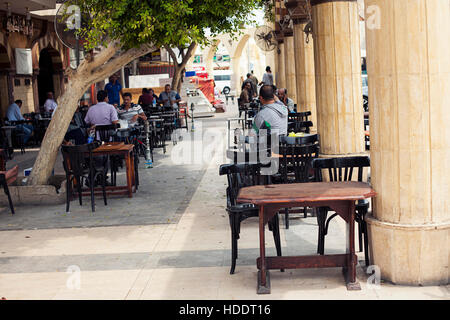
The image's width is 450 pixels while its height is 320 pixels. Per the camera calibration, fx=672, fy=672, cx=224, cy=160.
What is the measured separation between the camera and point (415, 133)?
555cm

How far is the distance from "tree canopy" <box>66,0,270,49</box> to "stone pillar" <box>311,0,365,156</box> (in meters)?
1.46

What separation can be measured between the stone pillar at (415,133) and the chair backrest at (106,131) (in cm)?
774

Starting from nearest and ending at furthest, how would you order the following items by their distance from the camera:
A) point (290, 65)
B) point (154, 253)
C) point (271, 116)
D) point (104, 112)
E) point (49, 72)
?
point (154, 253), point (271, 116), point (104, 112), point (290, 65), point (49, 72)

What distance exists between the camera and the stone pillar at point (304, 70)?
17.0 metres

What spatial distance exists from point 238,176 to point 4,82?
1457 cm

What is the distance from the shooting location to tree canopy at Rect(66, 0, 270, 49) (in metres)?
9.59

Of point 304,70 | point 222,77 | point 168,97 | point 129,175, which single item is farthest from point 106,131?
point 222,77

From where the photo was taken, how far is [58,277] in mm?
6438

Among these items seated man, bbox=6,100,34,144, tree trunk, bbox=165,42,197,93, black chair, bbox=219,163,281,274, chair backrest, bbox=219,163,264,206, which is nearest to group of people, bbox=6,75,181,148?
seated man, bbox=6,100,34,144

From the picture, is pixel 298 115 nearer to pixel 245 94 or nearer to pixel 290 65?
pixel 290 65

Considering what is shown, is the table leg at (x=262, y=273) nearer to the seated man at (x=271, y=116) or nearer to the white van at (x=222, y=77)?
the seated man at (x=271, y=116)

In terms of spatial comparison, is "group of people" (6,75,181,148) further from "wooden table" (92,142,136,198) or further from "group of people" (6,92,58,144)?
"wooden table" (92,142,136,198)

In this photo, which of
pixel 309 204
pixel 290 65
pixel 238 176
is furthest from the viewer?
pixel 290 65

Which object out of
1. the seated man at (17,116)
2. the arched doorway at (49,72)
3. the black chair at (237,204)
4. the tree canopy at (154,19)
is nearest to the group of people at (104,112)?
the seated man at (17,116)
